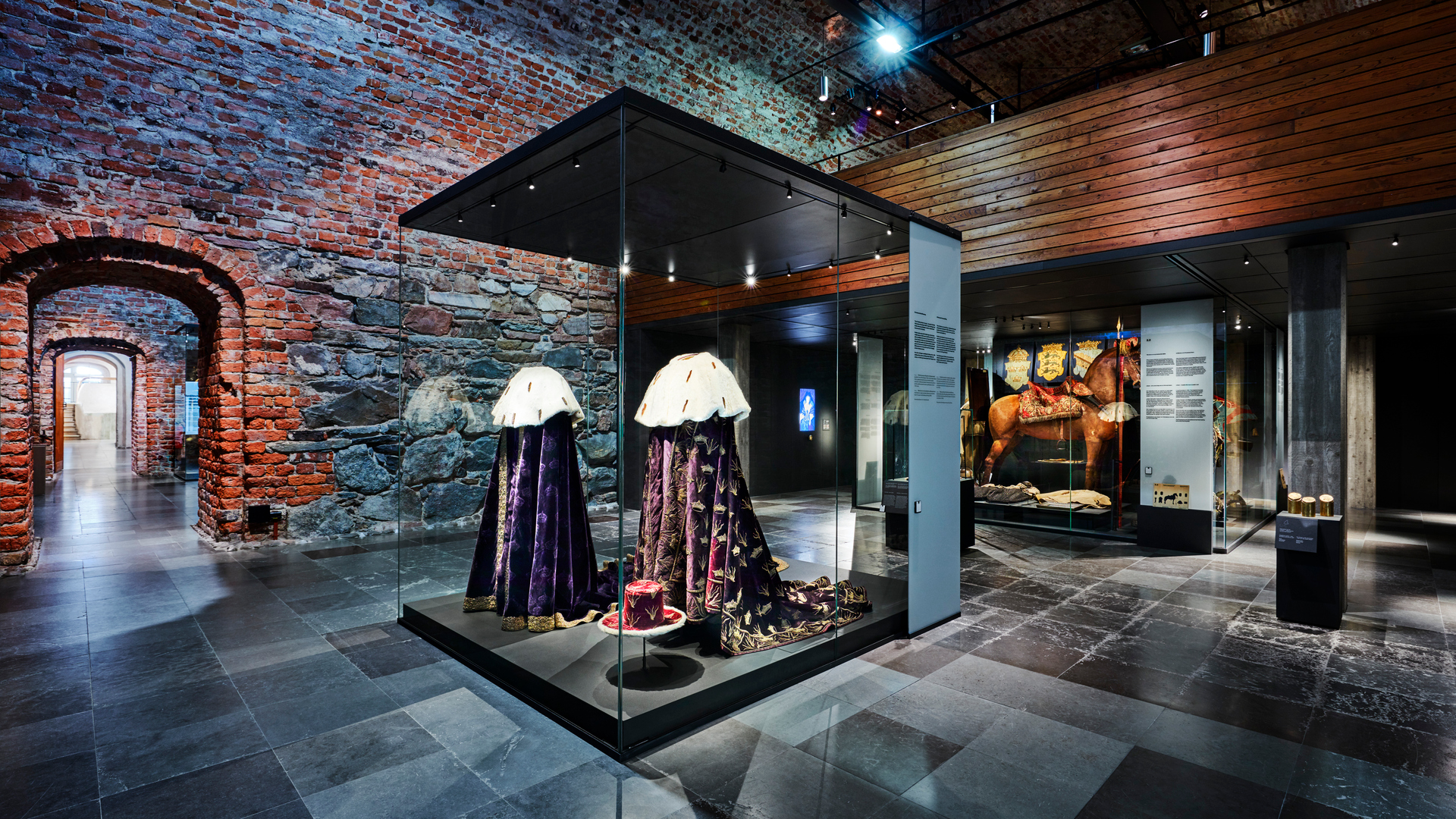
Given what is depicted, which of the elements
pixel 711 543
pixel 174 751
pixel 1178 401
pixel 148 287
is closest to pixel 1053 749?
pixel 711 543

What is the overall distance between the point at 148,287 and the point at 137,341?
305 inches

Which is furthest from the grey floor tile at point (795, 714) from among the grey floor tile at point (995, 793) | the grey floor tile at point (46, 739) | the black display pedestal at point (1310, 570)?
the black display pedestal at point (1310, 570)

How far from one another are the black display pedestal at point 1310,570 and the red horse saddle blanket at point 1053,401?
10.3ft

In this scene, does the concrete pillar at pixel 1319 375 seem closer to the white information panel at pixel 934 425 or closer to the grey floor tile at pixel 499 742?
the white information panel at pixel 934 425

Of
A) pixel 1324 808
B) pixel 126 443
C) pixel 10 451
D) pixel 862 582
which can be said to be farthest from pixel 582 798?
pixel 126 443

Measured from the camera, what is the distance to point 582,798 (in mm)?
2240

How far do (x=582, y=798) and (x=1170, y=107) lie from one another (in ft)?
19.7

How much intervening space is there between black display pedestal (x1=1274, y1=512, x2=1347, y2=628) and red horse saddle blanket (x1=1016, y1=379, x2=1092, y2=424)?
3.15 metres

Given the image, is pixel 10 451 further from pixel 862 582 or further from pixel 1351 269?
pixel 1351 269

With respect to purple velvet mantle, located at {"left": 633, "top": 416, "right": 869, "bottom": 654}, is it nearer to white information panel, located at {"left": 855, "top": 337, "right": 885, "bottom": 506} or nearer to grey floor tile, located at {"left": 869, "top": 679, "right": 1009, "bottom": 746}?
grey floor tile, located at {"left": 869, "top": 679, "right": 1009, "bottom": 746}

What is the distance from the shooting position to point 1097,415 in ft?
24.2

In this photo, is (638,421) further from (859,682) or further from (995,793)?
(995,793)

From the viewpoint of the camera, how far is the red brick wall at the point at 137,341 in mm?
11383

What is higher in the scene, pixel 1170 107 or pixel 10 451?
pixel 1170 107
